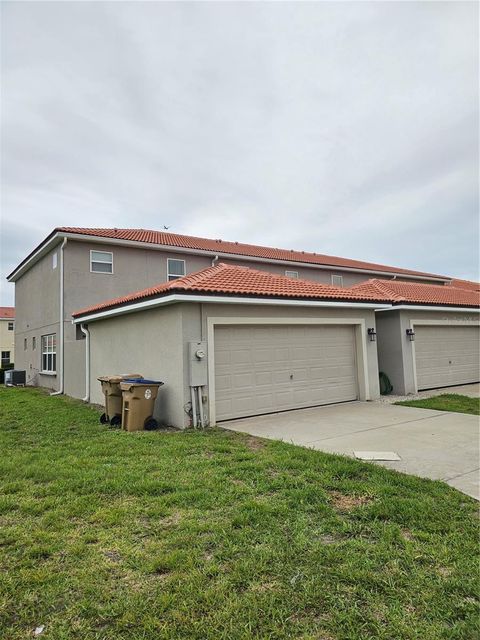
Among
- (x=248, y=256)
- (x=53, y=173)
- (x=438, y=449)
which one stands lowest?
(x=438, y=449)

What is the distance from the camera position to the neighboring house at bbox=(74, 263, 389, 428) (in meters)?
8.57

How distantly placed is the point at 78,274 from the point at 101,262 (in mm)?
1087

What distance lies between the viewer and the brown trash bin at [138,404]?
27.3 feet

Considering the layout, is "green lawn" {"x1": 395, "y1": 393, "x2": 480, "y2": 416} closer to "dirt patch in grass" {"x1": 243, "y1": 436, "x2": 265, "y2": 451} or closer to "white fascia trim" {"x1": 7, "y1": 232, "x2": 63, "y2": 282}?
"dirt patch in grass" {"x1": 243, "y1": 436, "x2": 265, "y2": 451}

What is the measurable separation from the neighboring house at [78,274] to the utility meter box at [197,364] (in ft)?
22.9

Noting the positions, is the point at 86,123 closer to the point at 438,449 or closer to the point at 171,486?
the point at 171,486

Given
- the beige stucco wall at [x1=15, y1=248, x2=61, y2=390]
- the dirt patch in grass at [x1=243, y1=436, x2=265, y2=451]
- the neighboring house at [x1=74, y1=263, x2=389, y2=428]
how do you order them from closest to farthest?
the dirt patch in grass at [x1=243, y1=436, x2=265, y2=451] < the neighboring house at [x1=74, y1=263, x2=389, y2=428] < the beige stucco wall at [x1=15, y1=248, x2=61, y2=390]

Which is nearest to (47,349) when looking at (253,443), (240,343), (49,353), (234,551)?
(49,353)

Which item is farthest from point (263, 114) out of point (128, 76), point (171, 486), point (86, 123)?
point (171, 486)

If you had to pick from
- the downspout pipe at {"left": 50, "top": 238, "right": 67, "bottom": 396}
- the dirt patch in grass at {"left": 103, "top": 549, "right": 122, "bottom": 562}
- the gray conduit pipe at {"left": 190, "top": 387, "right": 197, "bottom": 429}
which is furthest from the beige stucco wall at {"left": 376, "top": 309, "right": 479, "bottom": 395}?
the downspout pipe at {"left": 50, "top": 238, "right": 67, "bottom": 396}

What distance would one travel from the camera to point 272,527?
3658mm

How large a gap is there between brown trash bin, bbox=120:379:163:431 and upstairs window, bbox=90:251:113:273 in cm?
894

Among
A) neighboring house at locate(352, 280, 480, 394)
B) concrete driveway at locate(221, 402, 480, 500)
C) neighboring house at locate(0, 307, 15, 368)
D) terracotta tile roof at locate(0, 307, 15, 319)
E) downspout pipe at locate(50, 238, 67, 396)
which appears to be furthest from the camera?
terracotta tile roof at locate(0, 307, 15, 319)

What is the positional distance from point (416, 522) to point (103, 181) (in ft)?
53.6
